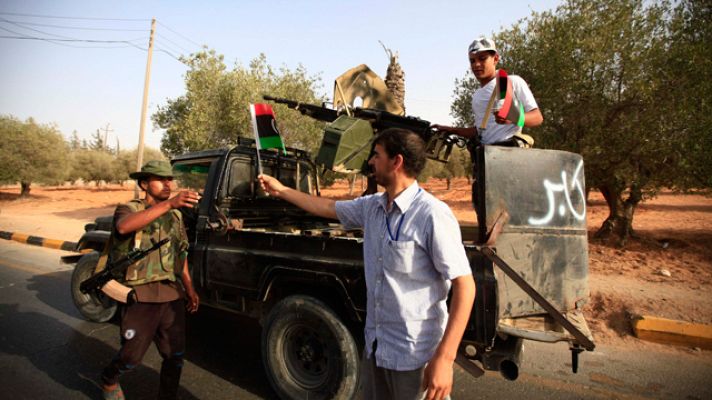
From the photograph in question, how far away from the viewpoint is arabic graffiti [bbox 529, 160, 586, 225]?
2629mm

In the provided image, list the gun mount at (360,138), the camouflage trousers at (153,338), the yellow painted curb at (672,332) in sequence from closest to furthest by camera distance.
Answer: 1. the camouflage trousers at (153,338)
2. the gun mount at (360,138)
3. the yellow painted curb at (672,332)

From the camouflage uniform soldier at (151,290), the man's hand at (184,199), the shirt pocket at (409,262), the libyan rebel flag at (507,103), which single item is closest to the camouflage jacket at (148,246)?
the camouflage uniform soldier at (151,290)

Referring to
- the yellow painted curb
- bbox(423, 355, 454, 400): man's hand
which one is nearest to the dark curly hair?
bbox(423, 355, 454, 400): man's hand

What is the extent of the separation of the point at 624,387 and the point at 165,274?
3950 millimetres

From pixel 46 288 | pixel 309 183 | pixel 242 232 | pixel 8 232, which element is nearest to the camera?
pixel 242 232

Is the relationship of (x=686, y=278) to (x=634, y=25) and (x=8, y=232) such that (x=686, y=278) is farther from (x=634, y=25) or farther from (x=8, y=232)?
(x=8, y=232)

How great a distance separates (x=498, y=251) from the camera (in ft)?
8.08

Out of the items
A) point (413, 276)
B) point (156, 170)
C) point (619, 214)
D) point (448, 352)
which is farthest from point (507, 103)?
point (619, 214)

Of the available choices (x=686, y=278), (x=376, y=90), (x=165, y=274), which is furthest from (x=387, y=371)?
(x=686, y=278)

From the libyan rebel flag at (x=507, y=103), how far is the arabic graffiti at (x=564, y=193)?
19.5 inches

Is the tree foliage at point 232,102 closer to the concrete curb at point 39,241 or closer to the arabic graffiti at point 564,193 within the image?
the concrete curb at point 39,241

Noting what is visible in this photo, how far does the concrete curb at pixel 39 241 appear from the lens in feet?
31.1

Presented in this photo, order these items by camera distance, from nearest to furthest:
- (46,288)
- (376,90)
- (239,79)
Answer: (376,90)
(46,288)
(239,79)

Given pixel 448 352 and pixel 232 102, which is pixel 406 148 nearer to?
pixel 448 352
